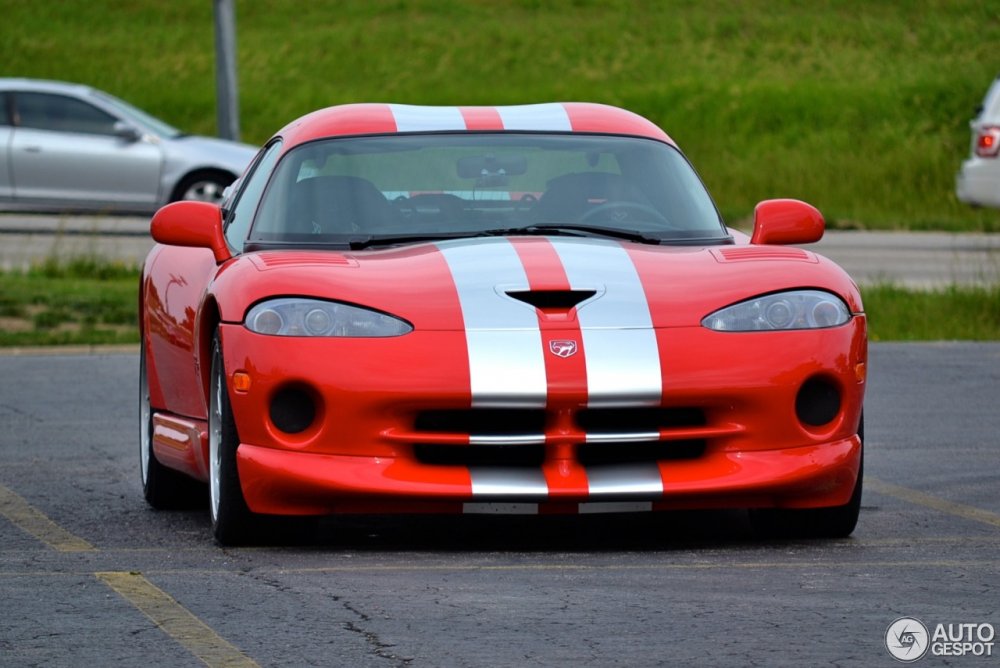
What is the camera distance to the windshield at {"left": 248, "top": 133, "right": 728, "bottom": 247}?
278 inches

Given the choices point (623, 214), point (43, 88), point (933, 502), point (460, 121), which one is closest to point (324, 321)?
point (623, 214)

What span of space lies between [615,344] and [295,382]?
2.97 ft

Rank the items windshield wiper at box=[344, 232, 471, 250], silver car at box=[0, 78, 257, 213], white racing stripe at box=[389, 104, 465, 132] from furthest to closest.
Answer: silver car at box=[0, 78, 257, 213], white racing stripe at box=[389, 104, 465, 132], windshield wiper at box=[344, 232, 471, 250]

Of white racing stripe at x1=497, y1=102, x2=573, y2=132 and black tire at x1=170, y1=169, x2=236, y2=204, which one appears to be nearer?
white racing stripe at x1=497, y1=102, x2=573, y2=132

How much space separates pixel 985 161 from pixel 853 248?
1581mm

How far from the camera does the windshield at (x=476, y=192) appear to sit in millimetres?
7062

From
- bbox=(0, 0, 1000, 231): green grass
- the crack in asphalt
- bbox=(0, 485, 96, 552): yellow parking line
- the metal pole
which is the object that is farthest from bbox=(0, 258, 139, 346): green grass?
bbox=(0, 0, 1000, 231): green grass

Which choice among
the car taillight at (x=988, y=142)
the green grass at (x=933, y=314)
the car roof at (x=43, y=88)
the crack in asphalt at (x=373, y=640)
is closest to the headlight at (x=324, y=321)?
the crack in asphalt at (x=373, y=640)

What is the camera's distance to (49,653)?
4.87 metres

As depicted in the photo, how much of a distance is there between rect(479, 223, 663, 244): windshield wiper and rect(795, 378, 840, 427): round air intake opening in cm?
92

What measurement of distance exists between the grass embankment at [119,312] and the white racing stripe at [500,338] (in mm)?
7981

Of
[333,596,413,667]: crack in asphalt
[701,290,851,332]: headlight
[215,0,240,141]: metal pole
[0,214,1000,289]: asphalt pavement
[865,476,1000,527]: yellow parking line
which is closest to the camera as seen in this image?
[333,596,413,667]: crack in asphalt

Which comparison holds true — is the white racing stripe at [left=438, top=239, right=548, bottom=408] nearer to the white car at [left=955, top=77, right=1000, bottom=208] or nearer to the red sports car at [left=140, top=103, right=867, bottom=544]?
the red sports car at [left=140, top=103, right=867, bottom=544]

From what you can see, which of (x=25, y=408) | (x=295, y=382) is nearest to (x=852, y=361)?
(x=295, y=382)
